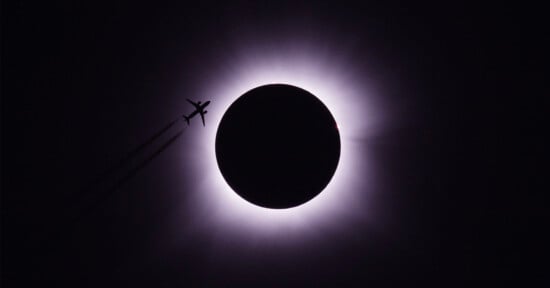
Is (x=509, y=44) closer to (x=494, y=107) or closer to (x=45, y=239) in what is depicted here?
(x=494, y=107)

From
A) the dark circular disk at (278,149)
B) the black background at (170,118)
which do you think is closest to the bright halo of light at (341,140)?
the black background at (170,118)

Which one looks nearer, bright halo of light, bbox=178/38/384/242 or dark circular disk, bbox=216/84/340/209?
dark circular disk, bbox=216/84/340/209

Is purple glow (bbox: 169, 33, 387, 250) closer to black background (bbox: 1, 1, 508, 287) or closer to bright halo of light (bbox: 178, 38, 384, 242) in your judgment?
bright halo of light (bbox: 178, 38, 384, 242)

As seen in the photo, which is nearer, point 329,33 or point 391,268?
point 329,33

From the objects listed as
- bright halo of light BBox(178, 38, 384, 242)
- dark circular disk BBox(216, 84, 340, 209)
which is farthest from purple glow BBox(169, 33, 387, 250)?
dark circular disk BBox(216, 84, 340, 209)

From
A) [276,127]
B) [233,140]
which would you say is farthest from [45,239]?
[276,127]

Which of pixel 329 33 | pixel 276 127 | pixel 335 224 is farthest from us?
pixel 335 224
